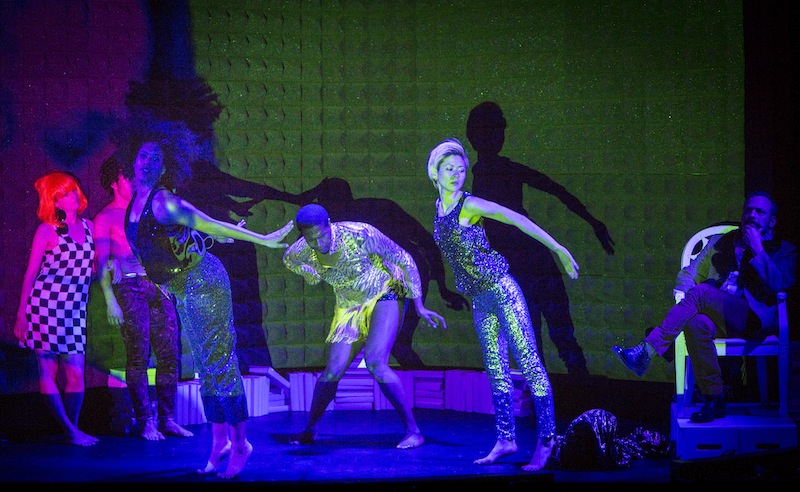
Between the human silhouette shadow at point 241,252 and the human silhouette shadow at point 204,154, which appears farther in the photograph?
the human silhouette shadow at point 241,252

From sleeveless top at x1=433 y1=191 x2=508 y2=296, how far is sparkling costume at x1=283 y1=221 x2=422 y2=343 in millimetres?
445

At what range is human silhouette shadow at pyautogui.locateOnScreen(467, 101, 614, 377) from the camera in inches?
284

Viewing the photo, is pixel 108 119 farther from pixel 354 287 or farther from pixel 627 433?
pixel 627 433

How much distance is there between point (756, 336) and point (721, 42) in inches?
73.5

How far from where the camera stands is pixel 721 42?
6.60 meters

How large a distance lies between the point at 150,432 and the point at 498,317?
224 centimetres

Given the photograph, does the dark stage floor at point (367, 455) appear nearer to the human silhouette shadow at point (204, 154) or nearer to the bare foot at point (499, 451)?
the bare foot at point (499, 451)

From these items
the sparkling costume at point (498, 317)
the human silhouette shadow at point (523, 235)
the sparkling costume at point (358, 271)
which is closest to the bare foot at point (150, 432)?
the sparkling costume at point (358, 271)

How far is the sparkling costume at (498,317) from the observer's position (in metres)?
5.80

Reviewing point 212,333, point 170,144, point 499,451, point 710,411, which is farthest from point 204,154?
point 710,411

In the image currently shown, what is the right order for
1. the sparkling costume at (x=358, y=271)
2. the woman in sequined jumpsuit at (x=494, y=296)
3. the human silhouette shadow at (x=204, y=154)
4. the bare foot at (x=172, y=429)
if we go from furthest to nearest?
1. the human silhouette shadow at (x=204, y=154)
2. the bare foot at (x=172, y=429)
3. the sparkling costume at (x=358, y=271)
4. the woman in sequined jumpsuit at (x=494, y=296)

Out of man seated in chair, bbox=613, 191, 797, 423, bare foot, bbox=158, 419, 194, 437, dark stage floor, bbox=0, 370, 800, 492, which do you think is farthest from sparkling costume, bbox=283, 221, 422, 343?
man seated in chair, bbox=613, 191, 797, 423

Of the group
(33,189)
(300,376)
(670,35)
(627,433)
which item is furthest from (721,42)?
(33,189)

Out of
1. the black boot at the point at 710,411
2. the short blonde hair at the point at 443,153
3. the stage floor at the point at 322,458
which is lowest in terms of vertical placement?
the stage floor at the point at 322,458
